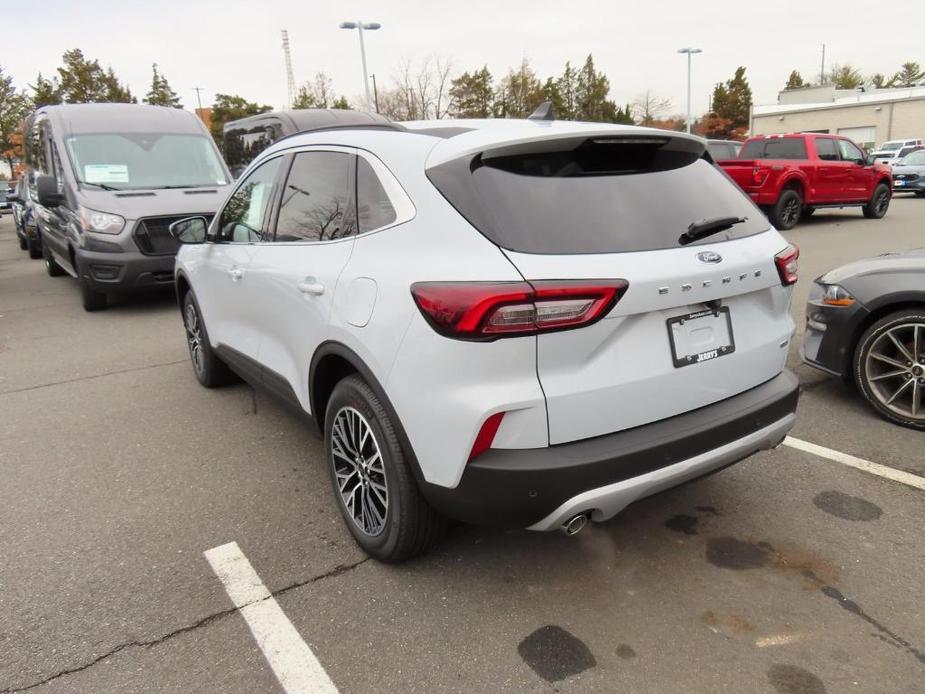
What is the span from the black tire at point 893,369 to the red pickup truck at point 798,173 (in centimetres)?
1010

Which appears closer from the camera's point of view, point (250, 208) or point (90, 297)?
point (250, 208)

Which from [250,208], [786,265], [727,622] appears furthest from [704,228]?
[250,208]

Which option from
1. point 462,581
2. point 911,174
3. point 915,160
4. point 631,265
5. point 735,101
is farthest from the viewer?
point 735,101

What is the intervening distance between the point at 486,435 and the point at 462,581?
87cm

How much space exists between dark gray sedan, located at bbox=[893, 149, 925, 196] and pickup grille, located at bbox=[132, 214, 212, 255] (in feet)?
76.4

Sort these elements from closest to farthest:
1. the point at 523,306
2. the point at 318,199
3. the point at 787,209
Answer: the point at 523,306 < the point at 318,199 < the point at 787,209

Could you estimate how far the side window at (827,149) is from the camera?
14469mm

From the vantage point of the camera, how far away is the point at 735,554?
9.31 feet

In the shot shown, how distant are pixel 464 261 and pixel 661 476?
3.30ft

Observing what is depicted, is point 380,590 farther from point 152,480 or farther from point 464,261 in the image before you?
point 152,480

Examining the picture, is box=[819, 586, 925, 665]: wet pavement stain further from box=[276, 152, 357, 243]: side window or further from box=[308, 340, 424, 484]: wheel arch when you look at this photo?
box=[276, 152, 357, 243]: side window

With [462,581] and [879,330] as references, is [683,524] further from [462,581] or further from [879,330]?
[879,330]

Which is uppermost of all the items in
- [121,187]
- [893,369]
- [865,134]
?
[865,134]

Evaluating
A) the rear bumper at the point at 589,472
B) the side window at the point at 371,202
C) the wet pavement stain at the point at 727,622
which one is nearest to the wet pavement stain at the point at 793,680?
the wet pavement stain at the point at 727,622
